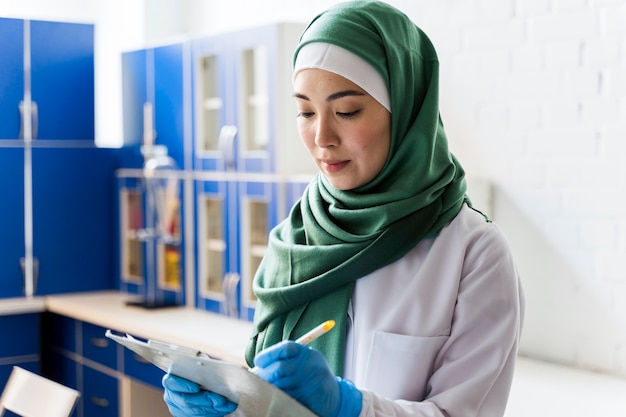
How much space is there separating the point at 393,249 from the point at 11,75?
297cm

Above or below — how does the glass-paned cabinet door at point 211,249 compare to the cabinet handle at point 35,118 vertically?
below

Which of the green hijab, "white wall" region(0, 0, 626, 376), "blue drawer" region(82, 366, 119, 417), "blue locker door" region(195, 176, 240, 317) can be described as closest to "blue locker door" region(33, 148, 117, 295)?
"blue drawer" region(82, 366, 119, 417)

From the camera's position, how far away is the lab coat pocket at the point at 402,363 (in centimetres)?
151

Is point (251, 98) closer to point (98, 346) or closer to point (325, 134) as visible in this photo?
point (98, 346)

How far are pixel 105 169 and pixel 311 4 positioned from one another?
4.53 feet

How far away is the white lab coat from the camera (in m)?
1.45

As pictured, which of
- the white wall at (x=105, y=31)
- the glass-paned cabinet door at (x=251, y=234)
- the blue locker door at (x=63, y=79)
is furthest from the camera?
the white wall at (x=105, y=31)

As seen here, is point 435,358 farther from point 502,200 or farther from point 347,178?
point 502,200

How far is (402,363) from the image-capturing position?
152 centimetres

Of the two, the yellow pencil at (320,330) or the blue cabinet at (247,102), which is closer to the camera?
the yellow pencil at (320,330)

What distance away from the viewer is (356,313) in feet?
5.28

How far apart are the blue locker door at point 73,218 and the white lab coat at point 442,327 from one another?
2.88 meters

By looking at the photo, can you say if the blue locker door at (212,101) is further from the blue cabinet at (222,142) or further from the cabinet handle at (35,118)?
the cabinet handle at (35,118)

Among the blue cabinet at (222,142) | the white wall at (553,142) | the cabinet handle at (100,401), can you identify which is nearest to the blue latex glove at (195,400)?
the white wall at (553,142)
